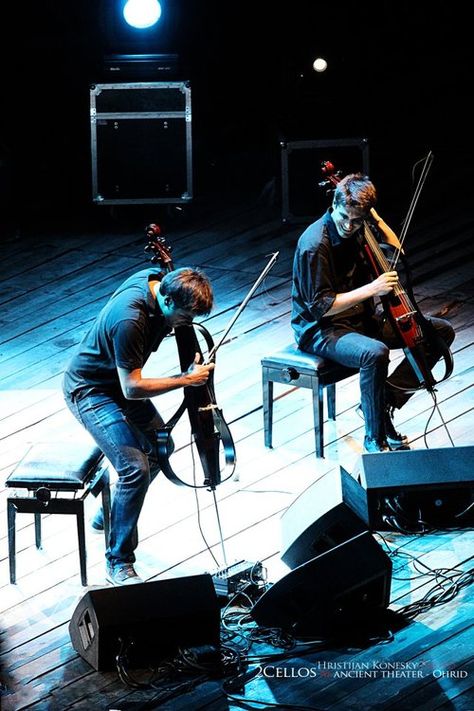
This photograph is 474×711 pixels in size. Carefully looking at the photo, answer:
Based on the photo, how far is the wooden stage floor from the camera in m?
4.05

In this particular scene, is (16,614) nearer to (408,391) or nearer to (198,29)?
(408,391)

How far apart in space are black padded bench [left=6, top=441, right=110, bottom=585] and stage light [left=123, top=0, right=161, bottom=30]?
4.31 meters

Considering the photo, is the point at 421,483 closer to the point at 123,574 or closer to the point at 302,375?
the point at 302,375

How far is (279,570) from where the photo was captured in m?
4.70

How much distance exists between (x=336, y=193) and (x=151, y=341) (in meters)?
1.08

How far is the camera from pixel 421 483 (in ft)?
15.1

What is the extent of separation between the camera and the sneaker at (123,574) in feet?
15.0

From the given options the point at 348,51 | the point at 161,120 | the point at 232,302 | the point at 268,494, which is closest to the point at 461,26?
the point at 348,51

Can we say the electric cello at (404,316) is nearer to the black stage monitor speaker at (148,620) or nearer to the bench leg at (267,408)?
the bench leg at (267,408)

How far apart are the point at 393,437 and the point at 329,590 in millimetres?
1311

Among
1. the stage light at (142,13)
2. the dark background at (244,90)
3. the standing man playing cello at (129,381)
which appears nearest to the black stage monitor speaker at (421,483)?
the standing man playing cello at (129,381)

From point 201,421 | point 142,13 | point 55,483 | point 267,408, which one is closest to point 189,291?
point 201,421

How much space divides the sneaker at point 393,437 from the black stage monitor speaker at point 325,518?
2.64ft

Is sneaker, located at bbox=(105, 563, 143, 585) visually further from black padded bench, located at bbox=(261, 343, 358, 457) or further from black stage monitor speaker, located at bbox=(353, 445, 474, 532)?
black padded bench, located at bbox=(261, 343, 358, 457)
